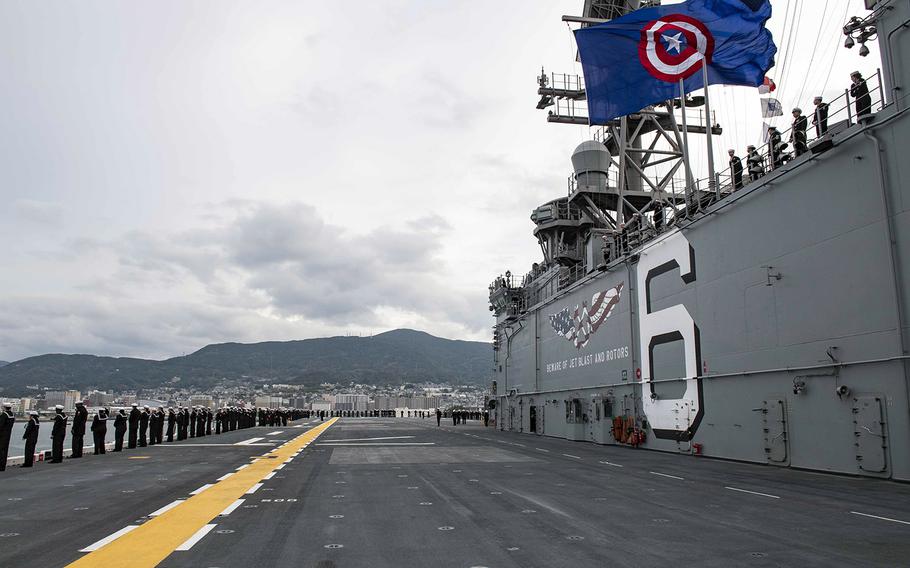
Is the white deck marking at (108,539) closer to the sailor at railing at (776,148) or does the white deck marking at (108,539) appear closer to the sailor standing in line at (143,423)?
the sailor at railing at (776,148)

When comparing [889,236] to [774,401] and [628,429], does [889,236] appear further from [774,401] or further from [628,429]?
[628,429]

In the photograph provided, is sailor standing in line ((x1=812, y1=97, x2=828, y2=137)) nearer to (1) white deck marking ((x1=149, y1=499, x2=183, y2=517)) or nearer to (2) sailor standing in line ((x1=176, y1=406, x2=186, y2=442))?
(1) white deck marking ((x1=149, y1=499, x2=183, y2=517))

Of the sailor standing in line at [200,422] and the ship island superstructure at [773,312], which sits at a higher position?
the ship island superstructure at [773,312]

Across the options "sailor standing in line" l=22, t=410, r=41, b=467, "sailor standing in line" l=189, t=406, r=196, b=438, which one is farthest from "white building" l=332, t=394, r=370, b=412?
"sailor standing in line" l=22, t=410, r=41, b=467

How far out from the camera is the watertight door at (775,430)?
1484 cm

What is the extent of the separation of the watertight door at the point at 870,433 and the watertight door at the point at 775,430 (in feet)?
7.00

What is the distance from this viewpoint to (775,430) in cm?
1510

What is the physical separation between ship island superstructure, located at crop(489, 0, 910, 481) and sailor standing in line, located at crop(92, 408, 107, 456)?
17.3 m

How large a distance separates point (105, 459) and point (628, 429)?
16820mm

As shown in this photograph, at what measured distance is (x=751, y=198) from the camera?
53.9 ft

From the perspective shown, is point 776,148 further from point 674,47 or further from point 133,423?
point 133,423

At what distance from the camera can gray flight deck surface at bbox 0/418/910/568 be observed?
5879mm

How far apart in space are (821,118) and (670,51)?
8586 mm

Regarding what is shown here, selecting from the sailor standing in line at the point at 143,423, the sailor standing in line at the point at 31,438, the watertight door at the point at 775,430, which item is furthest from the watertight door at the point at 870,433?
the sailor standing in line at the point at 143,423
